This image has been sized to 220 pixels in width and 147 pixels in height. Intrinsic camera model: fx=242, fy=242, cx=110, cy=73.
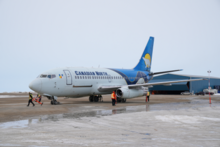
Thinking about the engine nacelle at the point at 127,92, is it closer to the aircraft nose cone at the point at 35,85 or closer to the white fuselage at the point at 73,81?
the white fuselage at the point at 73,81

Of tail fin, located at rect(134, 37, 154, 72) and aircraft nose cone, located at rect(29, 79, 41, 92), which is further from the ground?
tail fin, located at rect(134, 37, 154, 72)

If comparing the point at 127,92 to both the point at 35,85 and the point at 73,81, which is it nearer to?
the point at 73,81

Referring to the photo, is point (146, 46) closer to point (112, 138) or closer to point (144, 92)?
point (144, 92)

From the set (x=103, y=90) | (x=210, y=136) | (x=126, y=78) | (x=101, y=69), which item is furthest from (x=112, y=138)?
(x=126, y=78)

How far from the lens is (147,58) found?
3922 centimetres

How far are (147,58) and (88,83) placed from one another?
46.7ft

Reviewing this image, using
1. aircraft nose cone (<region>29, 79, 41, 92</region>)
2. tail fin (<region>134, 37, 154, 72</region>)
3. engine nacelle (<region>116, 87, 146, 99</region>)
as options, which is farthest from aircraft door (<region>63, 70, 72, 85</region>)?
tail fin (<region>134, 37, 154, 72</region>)

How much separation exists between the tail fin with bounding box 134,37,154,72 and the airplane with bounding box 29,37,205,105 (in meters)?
1.28

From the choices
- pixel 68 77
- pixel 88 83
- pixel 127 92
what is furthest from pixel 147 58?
pixel 68 77

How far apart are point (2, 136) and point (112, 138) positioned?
414 cm

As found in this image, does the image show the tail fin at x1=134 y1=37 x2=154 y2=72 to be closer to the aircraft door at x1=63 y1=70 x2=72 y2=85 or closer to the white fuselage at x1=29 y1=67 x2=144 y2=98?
the white fuselage at x1=29 y1=67 x2=144 y2=98

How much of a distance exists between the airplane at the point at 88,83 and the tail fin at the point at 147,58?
1.28 metres

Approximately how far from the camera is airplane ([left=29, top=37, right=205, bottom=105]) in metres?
25.1

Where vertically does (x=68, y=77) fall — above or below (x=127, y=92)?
above
